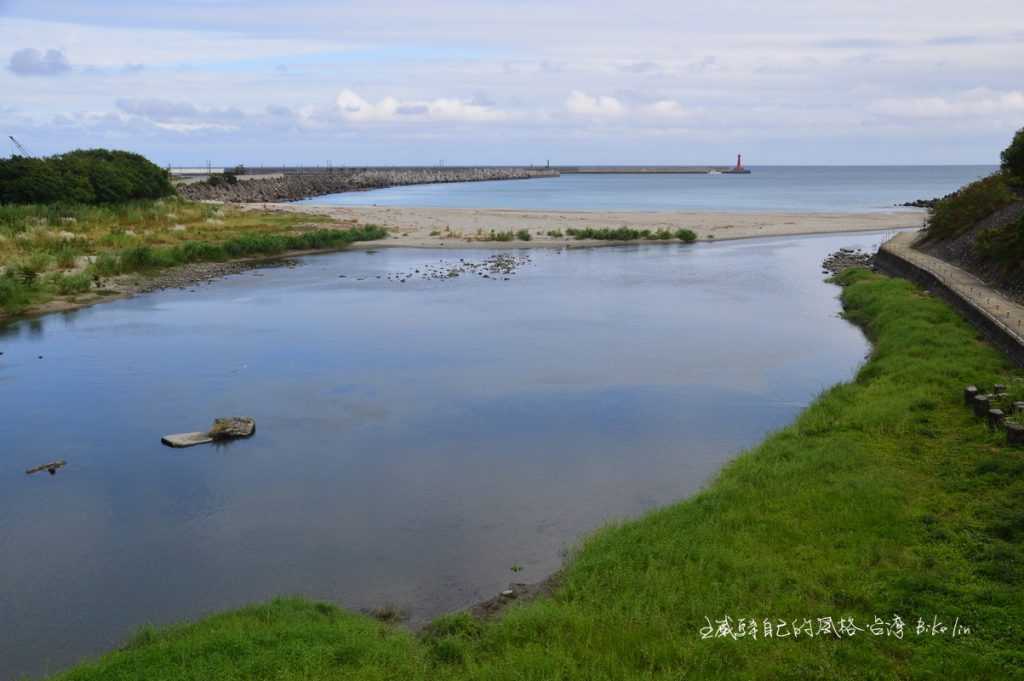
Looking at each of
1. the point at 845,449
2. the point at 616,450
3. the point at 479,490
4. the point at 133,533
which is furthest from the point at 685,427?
the point at 133,533

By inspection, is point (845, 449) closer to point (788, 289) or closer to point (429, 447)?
point (429, 447)

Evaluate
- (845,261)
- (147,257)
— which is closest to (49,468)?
(147,257)

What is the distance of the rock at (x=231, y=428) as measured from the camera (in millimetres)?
15031

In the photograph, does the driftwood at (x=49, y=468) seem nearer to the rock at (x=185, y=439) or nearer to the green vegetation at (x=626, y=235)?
the rock at (x=185, y=439)

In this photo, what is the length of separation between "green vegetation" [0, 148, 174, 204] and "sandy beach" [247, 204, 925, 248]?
1387cm

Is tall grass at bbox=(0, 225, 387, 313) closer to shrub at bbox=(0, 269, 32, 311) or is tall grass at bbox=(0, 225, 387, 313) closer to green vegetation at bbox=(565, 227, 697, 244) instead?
shrub at bbox=(0, 269, 32, 311)

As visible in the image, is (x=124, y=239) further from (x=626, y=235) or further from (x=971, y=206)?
(x=971, y=206)

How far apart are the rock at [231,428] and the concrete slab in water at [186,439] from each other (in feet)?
0.46

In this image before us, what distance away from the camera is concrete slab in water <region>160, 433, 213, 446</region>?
578 inches

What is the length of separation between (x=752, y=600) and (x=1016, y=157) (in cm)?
3396

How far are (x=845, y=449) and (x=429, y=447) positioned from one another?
6963 mm

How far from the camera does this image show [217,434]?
49.3 ft

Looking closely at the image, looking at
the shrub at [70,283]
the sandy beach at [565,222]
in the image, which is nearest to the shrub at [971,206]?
the sandy beach at [565,222]

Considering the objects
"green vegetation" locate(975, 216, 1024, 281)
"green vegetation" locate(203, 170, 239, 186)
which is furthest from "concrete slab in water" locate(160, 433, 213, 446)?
"green vegetation" locate(203, 170, 239, 186)
